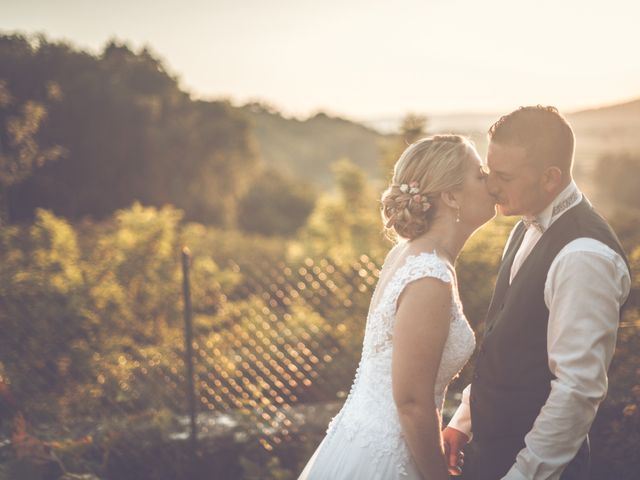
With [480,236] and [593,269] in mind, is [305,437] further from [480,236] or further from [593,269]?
[593,269]

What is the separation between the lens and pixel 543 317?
1.92 metres

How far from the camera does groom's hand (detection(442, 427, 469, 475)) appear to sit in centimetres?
236

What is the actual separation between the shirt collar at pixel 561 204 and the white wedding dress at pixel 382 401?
16.2 inches

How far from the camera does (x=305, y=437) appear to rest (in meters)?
4.01

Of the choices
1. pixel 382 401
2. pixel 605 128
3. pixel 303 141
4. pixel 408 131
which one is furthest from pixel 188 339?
pixel 303 141

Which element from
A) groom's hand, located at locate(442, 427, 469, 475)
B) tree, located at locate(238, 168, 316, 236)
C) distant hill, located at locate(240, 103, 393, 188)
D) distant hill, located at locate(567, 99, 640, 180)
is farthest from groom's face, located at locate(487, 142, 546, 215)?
distant hill, located at locate(240, 103, 393, 188)

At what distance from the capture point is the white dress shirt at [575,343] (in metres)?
1.72

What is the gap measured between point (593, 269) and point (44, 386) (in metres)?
4.55

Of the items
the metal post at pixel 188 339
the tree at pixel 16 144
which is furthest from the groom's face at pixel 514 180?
the tree at pixel 16 144

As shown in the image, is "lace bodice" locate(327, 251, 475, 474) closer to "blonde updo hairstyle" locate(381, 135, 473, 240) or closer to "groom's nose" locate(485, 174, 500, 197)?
"blonde updo hairstyle" locate(381, 135, 473, 240)

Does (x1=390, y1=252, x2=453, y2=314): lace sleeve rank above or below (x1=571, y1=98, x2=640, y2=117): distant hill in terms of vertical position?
below

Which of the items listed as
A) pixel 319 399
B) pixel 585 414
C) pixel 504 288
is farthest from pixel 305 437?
pixel 585 414

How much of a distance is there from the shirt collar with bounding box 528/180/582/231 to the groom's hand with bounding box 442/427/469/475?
0.99 m

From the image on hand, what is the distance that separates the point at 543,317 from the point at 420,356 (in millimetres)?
468
